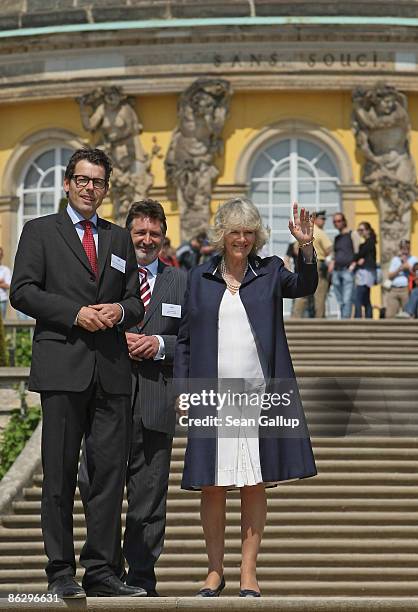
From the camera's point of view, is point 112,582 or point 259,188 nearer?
point 112,582

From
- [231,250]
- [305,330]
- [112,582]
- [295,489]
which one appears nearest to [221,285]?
[231,250]

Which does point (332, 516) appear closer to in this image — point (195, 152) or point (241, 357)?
point (241, 357)

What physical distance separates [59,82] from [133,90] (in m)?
1.35

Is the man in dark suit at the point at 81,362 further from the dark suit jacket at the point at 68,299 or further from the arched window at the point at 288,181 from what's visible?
the arched window at the point at 288,181

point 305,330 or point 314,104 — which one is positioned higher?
point 314,104

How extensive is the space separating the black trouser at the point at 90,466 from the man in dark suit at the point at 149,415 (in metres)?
0.59

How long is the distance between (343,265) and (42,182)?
7883 millimetres

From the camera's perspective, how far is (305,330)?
845 inches

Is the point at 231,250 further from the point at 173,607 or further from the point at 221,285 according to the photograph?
the point at 173,607

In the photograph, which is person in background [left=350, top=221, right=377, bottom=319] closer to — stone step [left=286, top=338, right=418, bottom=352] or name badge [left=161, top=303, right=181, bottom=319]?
stone step [left=286, top=338, right=418, bottom=352]

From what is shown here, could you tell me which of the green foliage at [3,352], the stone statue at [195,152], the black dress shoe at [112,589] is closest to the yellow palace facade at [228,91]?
the stone statue at [195,152]

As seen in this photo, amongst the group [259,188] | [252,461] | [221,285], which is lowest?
[252,461]

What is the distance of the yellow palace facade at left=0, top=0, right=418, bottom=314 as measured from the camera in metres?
29.0

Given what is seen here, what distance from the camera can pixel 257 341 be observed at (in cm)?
900
